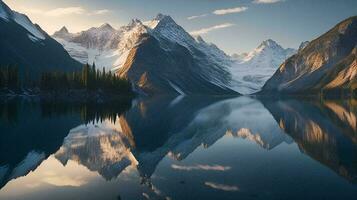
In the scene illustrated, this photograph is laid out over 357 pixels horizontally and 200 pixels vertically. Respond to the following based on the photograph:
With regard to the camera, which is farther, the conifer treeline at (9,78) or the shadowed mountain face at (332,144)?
the conifer treeline at (9,78)

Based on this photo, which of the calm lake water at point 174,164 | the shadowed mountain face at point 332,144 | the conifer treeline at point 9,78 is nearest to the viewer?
the calm lake water at point 174,164

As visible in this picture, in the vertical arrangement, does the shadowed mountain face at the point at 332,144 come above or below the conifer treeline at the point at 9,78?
above

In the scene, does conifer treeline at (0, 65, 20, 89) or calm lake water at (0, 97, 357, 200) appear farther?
conifer treeline at (0, 65, 20, 89)

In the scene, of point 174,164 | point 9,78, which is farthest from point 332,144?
point 9,78

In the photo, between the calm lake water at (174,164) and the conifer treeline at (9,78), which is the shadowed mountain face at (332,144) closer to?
the calm lake water at (174,164)

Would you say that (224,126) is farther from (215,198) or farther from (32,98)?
(32,98)

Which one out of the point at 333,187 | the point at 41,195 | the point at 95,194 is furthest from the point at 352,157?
the point at 41,195

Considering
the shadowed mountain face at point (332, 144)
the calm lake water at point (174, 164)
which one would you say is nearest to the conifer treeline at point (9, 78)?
the calm lake water at point (174, 164)

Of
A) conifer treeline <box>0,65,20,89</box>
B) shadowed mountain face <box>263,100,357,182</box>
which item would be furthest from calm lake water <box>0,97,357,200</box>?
conifer treeline <box>0,65,20,89</box>

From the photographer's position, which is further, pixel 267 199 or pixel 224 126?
pixel 224 126

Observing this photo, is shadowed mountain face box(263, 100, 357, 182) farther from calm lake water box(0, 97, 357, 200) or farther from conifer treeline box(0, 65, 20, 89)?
conifer treeline box(0, 65, 20, 89)

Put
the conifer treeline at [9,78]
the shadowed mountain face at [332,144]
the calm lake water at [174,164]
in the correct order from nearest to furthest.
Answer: the calm lake water at [174,164], the shadowed mountain face at [332,144], the conifer treeline at [9,78]
